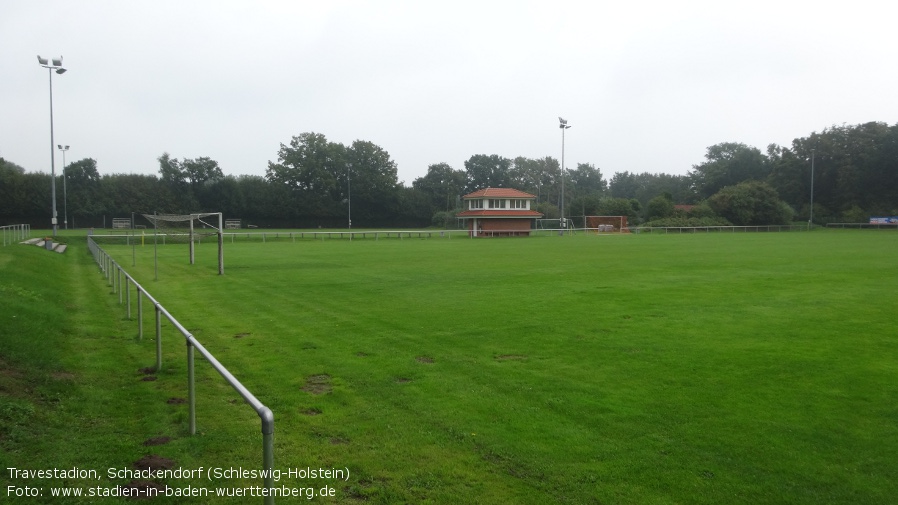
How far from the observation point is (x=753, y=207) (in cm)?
8175

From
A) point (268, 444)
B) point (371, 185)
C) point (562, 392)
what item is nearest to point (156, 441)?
point (268, 444)

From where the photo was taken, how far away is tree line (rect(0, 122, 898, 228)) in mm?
81625

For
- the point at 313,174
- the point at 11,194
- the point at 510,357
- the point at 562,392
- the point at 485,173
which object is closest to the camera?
the point at 562,392

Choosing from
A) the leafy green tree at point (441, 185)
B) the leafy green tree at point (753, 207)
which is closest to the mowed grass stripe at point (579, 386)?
the leafy green tree at point (753, 207)

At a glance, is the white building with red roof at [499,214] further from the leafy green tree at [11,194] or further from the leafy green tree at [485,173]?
the leafy green tree at [11,194]

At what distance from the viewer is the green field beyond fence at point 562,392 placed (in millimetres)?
5293

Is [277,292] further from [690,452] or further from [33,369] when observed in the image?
[690,452]

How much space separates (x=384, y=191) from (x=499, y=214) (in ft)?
113

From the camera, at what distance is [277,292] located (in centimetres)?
1775

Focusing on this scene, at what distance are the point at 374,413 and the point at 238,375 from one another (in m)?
2.66

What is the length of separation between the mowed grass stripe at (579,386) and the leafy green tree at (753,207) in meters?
69.4

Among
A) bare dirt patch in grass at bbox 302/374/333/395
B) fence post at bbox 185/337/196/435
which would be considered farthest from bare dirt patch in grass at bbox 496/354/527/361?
fence post at bbox 185/337/196/435

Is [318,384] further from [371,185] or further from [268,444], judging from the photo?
[371,185]

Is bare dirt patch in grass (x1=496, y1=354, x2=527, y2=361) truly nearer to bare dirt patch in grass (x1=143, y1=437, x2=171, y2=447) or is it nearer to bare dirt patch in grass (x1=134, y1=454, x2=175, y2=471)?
bare dirt patch in grass (x1=143, y1=437, x2=171, y2=447)
